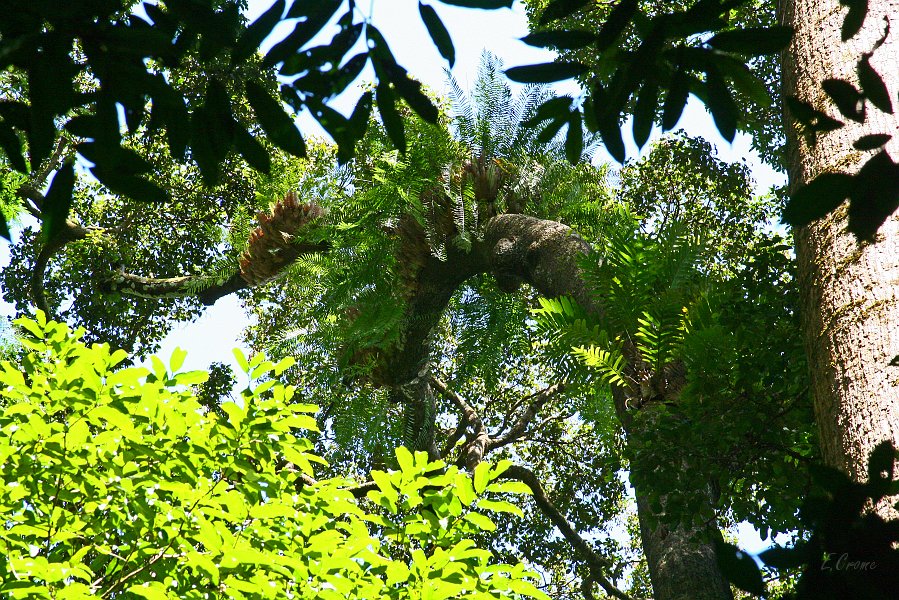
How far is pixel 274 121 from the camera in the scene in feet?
3.82

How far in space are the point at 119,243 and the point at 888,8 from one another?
7212mm

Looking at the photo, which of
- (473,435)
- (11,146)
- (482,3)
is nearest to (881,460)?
(482,3)

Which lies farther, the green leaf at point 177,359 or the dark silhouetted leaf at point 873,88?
the green leaf at point 177,359

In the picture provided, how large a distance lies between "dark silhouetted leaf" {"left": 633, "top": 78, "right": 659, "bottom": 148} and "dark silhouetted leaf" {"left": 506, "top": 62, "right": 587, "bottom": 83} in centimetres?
10

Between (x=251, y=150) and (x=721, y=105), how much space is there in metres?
0.75

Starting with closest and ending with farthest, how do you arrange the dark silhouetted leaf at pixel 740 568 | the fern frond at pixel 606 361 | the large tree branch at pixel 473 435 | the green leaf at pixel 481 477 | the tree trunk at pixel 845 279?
the dark silhouetted leaf at pixel 740 568 < the tree trunk at pixel 845 279 < the green leaf at pixel 481 477 < the fern frond at pixel 606 361 < the large tree branch at pixel 473 435

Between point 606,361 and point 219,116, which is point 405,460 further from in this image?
point 219,116

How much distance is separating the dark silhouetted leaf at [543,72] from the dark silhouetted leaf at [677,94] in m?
0.15

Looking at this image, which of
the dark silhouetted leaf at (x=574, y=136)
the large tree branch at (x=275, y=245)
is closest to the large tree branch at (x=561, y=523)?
the large tree branch at (x=275, y=245)

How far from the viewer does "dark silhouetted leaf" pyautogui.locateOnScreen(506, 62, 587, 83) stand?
120 centimetres

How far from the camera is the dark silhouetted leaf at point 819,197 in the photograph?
0.96 metres

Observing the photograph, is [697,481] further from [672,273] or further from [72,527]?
[72,527]

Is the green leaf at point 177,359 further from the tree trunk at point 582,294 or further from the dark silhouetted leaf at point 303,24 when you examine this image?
→ the dark silhouetted leaf at point 303,24

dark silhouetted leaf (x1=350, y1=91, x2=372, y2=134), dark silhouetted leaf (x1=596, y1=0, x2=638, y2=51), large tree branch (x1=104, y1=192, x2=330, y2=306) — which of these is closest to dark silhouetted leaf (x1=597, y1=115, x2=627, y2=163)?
dark silhouetted leaf (x1=596, y1=0, x2=638, y2=51)
